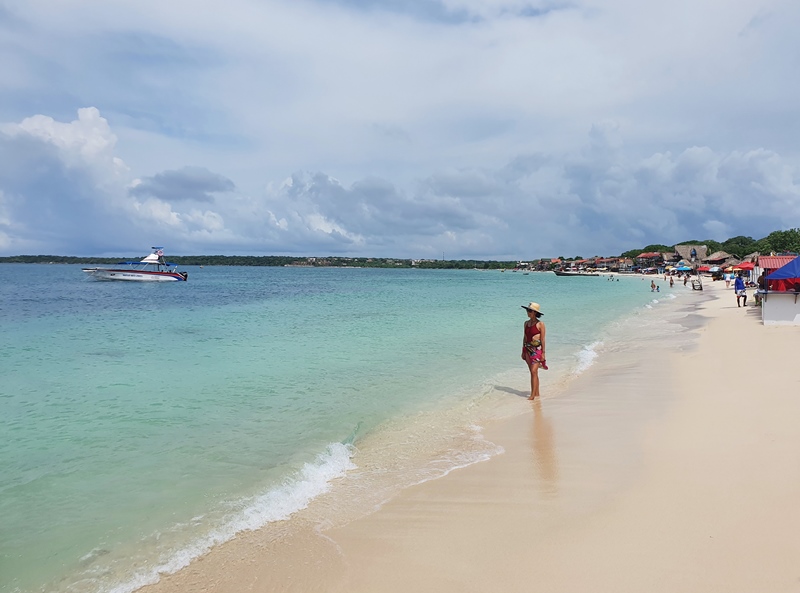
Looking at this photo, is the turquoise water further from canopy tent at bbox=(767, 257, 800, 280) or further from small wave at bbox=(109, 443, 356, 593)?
canopy tent at bbox=(767, 257, 800, 280)

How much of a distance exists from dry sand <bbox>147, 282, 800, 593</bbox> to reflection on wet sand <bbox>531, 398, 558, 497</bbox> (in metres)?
0.03

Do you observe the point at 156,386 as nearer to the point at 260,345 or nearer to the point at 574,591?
the point at 260,345

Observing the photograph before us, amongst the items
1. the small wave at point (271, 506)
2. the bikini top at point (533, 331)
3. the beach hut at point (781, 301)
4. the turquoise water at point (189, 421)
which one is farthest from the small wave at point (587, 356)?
the small wave at point (271, 506)

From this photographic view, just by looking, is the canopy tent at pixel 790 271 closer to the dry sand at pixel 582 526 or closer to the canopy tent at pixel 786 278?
the canopy tent at pixel 786 278

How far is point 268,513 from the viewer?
5211 mm

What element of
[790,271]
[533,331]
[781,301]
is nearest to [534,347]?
[533,331]

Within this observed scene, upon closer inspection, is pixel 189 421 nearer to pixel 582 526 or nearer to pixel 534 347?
pixel 534 347

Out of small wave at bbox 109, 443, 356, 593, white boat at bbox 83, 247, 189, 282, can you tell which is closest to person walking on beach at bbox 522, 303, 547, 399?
small wave at bbox 109, 443, 356, 593

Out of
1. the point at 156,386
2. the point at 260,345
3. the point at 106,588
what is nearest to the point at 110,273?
the point at 260,345

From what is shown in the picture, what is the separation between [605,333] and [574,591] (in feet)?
58.3

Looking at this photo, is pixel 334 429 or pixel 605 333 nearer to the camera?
pixel 334 429

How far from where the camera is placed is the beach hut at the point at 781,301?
1734 cm

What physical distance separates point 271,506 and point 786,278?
1891 centimetres

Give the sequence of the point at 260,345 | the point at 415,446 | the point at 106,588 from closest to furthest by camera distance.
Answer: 1. the point at 106,588
2. the point at 415,446
3. the point at 260,345
